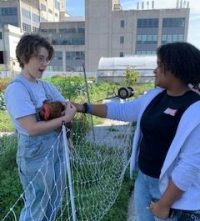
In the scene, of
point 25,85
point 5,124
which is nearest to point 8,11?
point 5,124

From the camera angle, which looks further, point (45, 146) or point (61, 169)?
point (61, 169)

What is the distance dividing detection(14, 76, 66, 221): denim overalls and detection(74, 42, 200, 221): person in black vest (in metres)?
0.58

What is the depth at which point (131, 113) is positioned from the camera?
1.92 m

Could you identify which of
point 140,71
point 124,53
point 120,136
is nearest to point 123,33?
point 124,53

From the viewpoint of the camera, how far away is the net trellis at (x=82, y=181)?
206cm

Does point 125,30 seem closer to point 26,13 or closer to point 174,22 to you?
point 174,22

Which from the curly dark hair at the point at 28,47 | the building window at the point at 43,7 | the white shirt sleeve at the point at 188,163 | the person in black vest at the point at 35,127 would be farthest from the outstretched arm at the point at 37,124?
the building window at the point at 43,7

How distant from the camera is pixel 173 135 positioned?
1.45 meters

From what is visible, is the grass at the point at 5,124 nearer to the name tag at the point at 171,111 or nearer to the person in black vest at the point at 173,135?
the person in black vest at the point at 173,135

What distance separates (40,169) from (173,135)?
34.4 inches

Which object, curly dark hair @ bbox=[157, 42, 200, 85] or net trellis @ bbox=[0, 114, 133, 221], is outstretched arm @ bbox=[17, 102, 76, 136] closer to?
net trellis @ bbox=[0, 114, 133, 221]

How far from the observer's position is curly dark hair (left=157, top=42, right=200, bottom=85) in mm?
1381

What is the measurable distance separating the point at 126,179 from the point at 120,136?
2096 millimetres

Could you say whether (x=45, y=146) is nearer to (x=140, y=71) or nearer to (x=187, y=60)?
(x=187, y=60)
